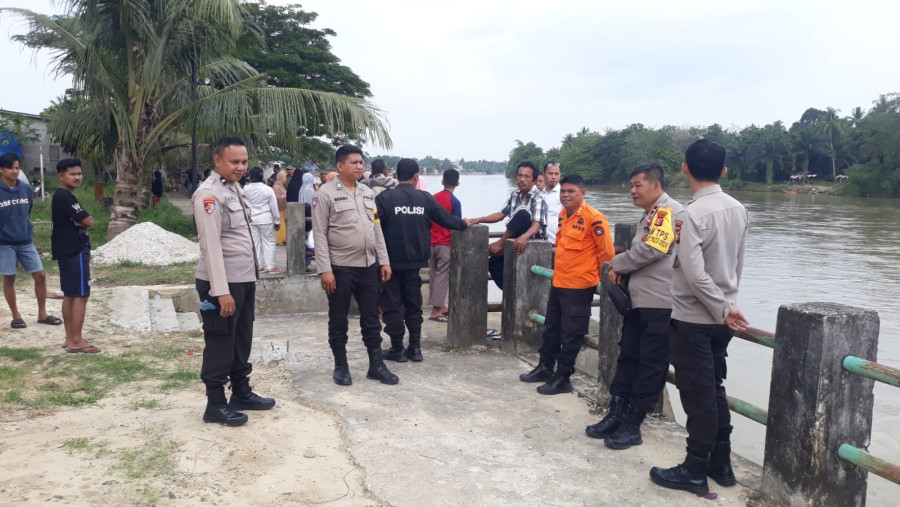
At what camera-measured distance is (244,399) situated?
4438 mm

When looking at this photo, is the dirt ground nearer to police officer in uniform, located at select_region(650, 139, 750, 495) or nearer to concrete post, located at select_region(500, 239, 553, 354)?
police officer in uniform, located at select_region(650, 139, 750, 495)

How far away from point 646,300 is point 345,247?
7.18 feet

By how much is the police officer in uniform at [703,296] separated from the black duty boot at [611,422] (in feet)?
2.09

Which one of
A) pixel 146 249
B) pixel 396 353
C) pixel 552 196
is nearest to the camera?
pixel 396 353

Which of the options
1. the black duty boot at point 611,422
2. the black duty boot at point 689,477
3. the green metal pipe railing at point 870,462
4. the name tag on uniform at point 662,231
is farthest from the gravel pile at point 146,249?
the green metal pipe railing at point 870,462

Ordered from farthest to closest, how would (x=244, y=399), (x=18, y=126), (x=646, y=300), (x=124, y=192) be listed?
(x=18, y=126)
(x=124, y=192)
(x=244, y=399)
(x=646, y=300)

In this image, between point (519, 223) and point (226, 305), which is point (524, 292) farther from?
point (226, 305)

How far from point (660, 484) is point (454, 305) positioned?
9.58 ft

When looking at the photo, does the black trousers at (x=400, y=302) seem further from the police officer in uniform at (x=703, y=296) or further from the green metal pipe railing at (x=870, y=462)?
the green metal pipe railing at (x=870, y=462)

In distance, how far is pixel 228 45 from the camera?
44.5ft

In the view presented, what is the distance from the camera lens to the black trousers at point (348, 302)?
16.6 ft

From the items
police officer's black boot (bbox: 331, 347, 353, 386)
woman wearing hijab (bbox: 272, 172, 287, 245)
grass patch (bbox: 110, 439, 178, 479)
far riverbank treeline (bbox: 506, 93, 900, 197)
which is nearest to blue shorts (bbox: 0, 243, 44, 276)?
police officer's black boot (bbox: 331, 347, 353, 386)

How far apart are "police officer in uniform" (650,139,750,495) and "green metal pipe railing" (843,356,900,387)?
0.48m

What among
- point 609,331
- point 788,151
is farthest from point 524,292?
point 788,151
